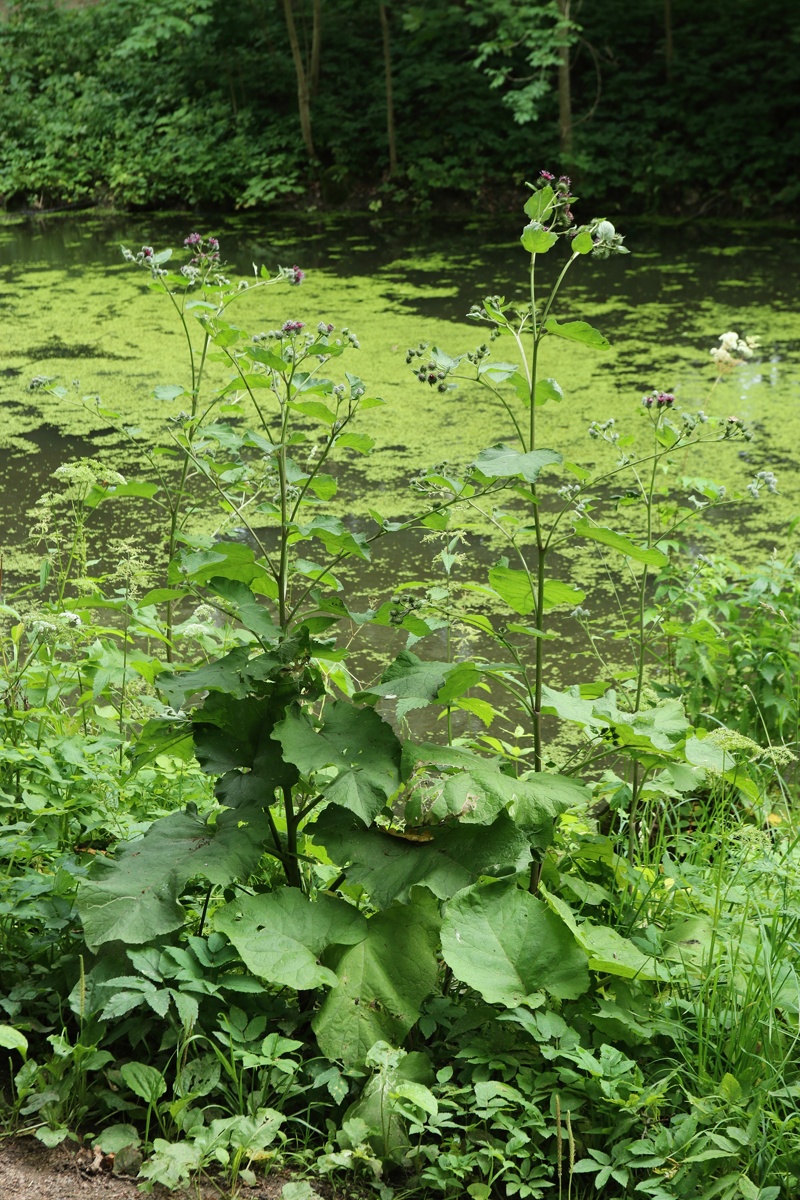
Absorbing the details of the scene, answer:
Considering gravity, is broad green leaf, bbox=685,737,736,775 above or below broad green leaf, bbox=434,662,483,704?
below

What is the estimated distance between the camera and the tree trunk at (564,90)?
7895 mm

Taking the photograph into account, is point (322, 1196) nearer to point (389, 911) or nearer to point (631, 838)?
point (389, 911)

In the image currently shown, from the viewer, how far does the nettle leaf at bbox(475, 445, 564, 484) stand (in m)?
1.23

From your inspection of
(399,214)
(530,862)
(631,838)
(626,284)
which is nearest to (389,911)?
(530,862)

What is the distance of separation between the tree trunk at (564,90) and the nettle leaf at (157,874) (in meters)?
7.66

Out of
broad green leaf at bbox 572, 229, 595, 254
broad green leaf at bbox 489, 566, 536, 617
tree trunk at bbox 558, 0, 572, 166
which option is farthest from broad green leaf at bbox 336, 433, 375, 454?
tree trunk at bbox 558, 0, 572, 166

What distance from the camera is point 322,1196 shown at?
1.16 meters

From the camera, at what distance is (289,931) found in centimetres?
128

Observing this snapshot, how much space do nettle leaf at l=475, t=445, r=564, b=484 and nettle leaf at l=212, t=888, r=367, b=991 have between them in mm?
523

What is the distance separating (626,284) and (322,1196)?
6074mm

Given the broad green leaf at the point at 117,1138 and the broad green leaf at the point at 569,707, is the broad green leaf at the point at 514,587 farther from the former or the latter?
the broad green leaf at the point at 117,1138

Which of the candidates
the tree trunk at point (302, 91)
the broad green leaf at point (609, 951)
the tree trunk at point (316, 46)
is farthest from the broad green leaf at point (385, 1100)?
the tree trunk at point (316, 46)

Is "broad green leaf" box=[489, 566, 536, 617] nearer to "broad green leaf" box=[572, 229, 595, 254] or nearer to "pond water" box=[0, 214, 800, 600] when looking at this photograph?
"broad green leaf" box=[572, 229, 595, 254]

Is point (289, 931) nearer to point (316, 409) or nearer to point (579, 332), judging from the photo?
point (316, 409)
